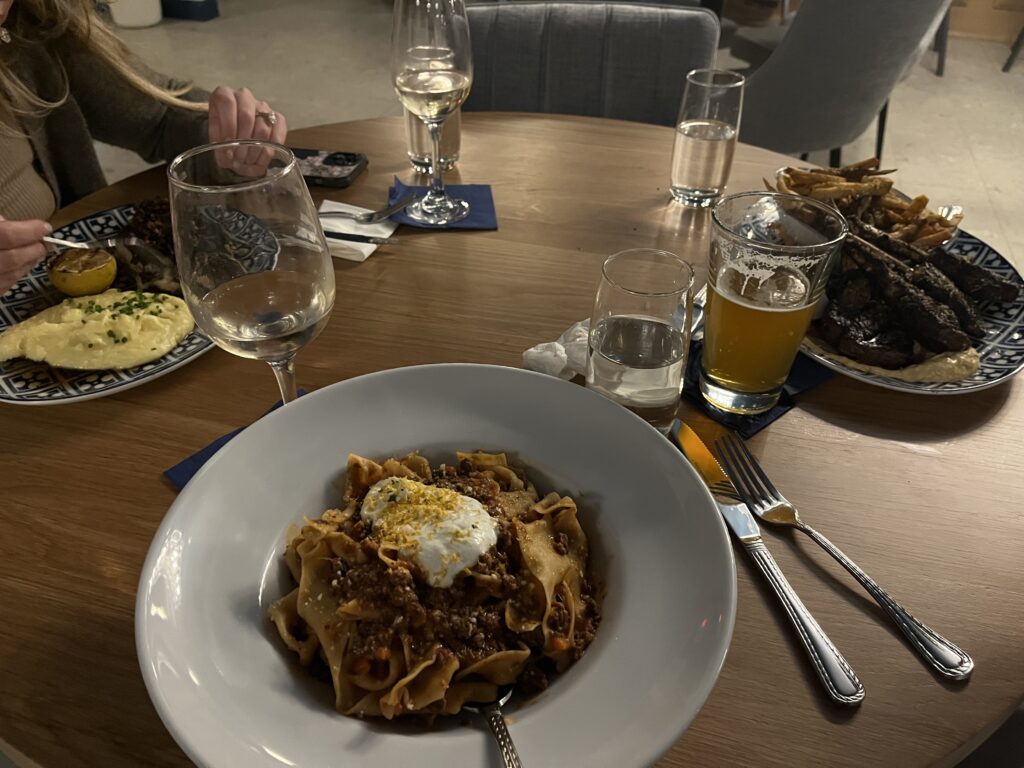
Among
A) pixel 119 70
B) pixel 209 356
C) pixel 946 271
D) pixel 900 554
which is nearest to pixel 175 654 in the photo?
pixel 209 356

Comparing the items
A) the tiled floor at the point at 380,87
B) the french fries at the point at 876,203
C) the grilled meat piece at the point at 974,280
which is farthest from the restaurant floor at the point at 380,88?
the grilled meat piece at the point at 974,280

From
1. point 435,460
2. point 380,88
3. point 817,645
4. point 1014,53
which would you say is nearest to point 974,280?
point 817,645

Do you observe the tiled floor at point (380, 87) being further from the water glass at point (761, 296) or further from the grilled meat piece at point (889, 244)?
the water glass at point (761, 296)

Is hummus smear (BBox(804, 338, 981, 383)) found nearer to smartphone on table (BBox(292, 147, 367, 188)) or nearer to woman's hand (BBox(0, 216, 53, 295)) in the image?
smartphone on table (BBox(292, 147, 367, 188))

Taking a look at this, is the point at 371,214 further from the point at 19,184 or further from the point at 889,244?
the point at 889,244

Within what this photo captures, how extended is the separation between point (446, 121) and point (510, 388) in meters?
0.98

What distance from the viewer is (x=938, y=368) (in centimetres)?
107

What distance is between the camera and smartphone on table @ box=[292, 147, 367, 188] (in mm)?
1615

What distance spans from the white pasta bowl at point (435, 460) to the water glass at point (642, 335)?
140 millimetres

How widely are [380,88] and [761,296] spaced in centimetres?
484

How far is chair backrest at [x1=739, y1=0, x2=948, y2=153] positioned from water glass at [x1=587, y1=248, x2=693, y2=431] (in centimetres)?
191

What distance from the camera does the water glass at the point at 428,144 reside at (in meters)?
1.68

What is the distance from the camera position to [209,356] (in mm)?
1156

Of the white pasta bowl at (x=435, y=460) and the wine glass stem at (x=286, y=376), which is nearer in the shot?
the white pasta bowl at (x=435, y=460)
